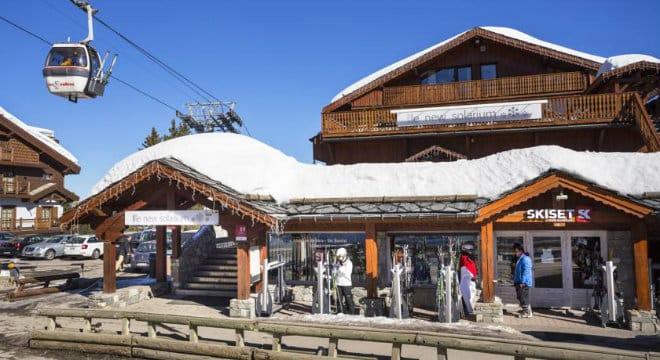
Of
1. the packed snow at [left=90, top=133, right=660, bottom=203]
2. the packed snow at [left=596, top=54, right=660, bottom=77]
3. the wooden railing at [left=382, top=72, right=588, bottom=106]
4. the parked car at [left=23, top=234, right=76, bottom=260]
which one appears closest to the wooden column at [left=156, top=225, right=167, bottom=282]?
the packed snow at [left=90, top=133, right=660, bottom=203]

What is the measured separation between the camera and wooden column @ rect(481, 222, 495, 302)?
39.3 ft

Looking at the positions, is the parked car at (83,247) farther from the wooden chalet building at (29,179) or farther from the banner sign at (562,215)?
the banner sign at (562,215)

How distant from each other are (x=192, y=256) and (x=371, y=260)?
707 cm

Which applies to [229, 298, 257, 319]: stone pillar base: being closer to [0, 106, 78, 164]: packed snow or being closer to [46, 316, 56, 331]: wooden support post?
[46, 316, 56, 331]: wooden support post

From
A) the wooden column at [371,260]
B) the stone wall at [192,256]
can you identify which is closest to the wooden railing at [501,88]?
the wooden column at [371,260]

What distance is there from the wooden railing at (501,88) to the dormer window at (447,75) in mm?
1317

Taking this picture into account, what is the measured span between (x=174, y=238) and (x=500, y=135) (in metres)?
13.2

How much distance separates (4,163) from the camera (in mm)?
37812

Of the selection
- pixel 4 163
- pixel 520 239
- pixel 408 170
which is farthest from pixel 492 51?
pixel 4 163

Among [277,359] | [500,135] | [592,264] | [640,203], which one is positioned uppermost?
[500,135]

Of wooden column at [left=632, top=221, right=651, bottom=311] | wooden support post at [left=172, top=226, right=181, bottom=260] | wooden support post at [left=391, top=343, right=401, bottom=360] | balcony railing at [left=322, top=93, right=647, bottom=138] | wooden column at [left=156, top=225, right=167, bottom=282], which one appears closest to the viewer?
wooden support post at [left=391, top=343, right=401, bottom=360]

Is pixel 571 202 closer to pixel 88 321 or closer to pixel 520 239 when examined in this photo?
pixel 520 239

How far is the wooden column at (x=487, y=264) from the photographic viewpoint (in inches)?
472

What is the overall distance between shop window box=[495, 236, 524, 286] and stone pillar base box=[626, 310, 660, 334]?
10.4ft
